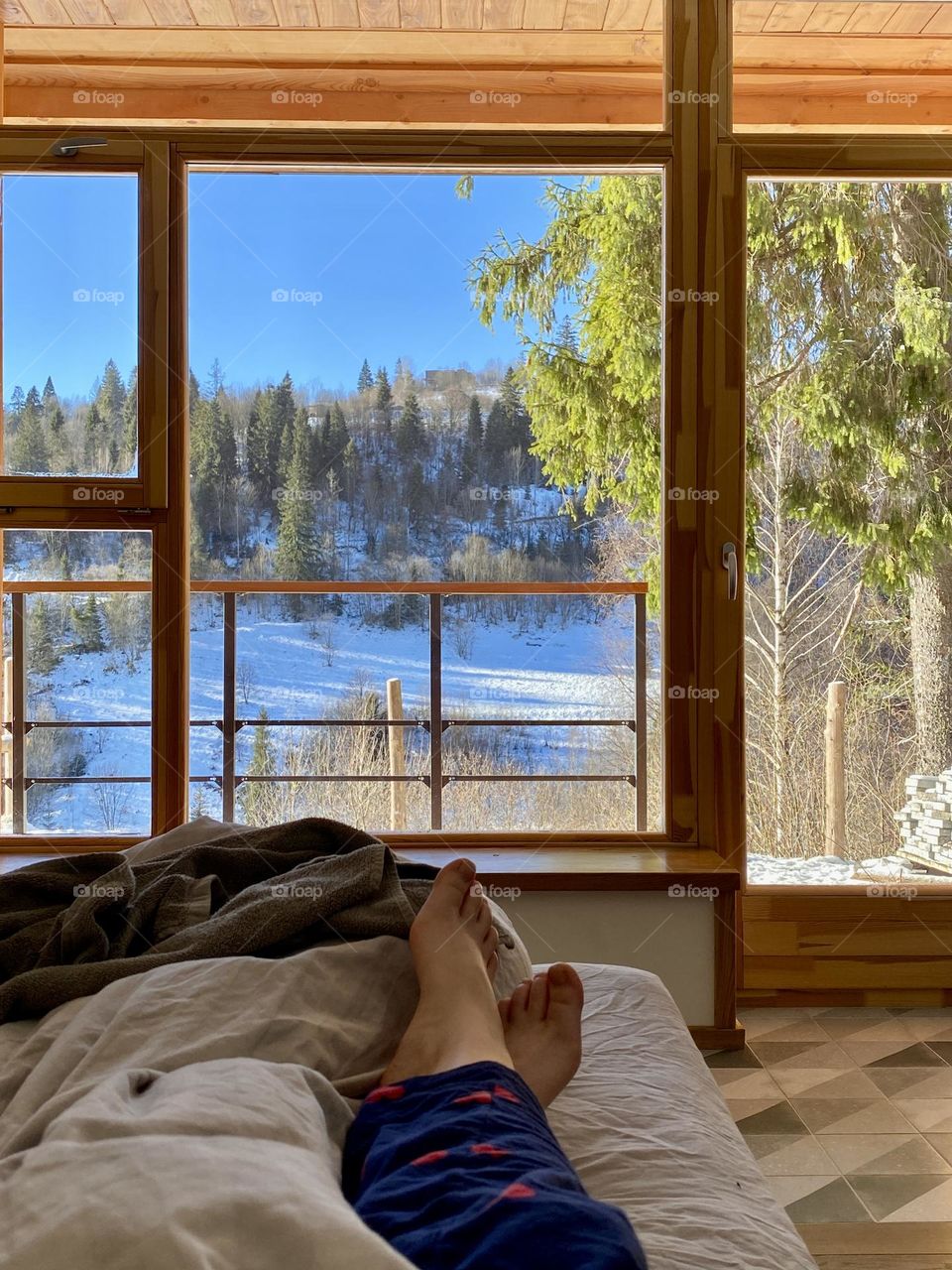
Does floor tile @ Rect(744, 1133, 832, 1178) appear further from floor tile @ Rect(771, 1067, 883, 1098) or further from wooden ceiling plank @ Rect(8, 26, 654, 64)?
wooden ceiling plank @ Rect(8, 26, 654, 64)

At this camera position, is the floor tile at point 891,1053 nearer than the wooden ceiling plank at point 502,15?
Yes

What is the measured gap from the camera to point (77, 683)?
2.82m

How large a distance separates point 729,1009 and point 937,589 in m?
1.28

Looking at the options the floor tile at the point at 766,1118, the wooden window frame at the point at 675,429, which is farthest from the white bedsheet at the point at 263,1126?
the wooden window frame at the point at 675,429

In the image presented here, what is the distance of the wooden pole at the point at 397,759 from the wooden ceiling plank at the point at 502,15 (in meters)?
1.76

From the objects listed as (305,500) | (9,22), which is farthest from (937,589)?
(9,22)

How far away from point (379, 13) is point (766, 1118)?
2.81 metres

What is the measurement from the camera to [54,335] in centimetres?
281

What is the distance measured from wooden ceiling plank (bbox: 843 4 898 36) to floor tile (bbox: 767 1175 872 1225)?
2763mm

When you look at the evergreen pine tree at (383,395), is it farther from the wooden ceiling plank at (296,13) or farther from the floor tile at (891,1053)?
the floor tile at (891,1053)

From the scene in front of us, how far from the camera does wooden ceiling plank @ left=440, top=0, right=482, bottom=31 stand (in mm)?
2795

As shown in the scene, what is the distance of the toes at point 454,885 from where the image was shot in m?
1.36

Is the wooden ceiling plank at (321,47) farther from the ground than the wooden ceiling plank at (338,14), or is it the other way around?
the wooden ceiling plank at (338,14)

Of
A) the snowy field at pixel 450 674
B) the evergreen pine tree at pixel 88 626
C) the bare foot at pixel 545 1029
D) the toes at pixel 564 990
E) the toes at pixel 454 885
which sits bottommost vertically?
the bare foot at pixel 545 1029
